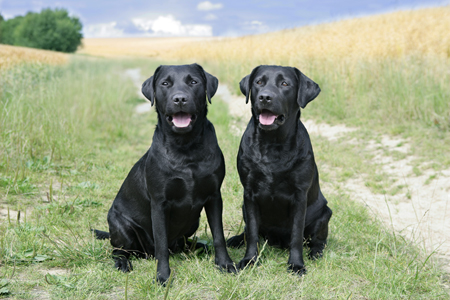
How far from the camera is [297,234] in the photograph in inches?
118

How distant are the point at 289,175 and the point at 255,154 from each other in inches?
11.8

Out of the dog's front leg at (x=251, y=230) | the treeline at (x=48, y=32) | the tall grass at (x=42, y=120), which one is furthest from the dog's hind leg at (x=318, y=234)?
the treeline at (x=48, y=32)

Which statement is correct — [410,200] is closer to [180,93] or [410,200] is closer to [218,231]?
[218,231]

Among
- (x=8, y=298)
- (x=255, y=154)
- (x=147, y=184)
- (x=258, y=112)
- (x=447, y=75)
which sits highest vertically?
(x=447, y=75)

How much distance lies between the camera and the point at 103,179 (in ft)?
18.9

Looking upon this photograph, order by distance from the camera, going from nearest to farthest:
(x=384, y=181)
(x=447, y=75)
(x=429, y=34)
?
(x=384, y=181), (x=447, y=75), (x=429, y=34)

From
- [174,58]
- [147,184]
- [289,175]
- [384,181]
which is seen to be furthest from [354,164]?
[174,58]

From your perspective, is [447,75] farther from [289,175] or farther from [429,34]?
[289,175]

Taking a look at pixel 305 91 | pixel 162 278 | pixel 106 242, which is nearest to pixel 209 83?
pixel 305 91

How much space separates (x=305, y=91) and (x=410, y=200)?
2.94 m

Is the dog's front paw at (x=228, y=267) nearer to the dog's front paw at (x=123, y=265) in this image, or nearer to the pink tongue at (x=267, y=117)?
the dog's front paw at (x=123, y=265)

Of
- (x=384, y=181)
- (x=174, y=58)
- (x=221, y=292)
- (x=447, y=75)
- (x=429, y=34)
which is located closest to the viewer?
(x=221, y=292)

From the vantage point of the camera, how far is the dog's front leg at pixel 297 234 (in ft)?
9.84

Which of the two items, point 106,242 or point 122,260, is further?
point 106,242
